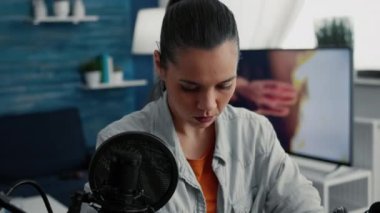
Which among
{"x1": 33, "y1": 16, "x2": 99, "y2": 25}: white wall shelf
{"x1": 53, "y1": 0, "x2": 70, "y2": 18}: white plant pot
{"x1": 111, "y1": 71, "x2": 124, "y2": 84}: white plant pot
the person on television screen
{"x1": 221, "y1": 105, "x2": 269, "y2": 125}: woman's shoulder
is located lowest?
{"x1": 111, "y1": 71, "x2": 124, "y2": 84}: white plant pot

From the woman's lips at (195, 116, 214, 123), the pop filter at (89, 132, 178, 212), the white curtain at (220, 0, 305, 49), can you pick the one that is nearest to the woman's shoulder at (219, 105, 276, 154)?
the woman's lips at (195, 116, 214, 123)

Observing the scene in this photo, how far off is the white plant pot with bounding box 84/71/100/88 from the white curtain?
1.05 meters

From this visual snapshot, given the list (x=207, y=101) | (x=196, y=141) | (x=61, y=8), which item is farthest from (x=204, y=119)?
(x=61, y=8)

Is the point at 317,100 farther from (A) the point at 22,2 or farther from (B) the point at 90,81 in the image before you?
(A) the point at 22,2

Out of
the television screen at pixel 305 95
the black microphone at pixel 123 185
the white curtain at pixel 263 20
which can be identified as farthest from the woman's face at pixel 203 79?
the white curtain at pixel 263 20

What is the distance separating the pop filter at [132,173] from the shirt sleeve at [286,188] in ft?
1.61

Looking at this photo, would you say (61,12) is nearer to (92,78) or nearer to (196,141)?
(92,78)

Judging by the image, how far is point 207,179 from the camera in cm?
116

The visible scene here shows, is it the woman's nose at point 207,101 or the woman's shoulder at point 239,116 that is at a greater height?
the woman's nose at point 207,101

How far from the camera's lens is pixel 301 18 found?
3.28 m

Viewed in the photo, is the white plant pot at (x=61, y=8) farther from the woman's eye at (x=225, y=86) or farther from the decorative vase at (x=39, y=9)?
the woman's eye at (x=225, y=86)

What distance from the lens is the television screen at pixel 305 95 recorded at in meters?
2.32

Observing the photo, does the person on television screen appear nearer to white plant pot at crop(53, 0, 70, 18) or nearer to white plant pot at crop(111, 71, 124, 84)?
white plant pot at crop(111, 71, 124, 84)

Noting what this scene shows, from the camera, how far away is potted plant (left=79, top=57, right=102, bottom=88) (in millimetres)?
3713
